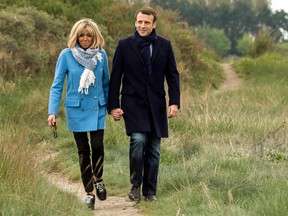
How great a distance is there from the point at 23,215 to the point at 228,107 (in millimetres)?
8689

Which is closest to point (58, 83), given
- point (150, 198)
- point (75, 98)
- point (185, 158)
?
point (75, 98)

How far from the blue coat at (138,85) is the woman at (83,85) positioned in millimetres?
152

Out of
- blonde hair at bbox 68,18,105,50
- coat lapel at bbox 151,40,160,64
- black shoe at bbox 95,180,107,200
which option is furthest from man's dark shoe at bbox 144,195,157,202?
blonde hair at bbox 68,18,105,50

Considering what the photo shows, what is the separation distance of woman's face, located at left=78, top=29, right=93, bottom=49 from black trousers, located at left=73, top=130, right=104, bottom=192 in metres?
0.80

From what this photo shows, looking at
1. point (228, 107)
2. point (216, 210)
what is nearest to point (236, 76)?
point (228, 107)

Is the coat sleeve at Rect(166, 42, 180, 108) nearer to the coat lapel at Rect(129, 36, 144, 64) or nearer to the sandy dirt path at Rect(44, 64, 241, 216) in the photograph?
the coat lapel at Rect(129, 36, 144, 64)

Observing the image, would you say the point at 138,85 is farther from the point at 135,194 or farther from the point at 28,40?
the point at 28,40

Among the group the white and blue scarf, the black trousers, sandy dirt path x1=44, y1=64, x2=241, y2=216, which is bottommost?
sandy dirt path x1=44, y1=64, x2=241, y2=216

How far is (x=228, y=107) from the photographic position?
12867 millimetres

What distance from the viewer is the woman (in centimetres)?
577

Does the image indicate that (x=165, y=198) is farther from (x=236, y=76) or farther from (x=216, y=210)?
(x=236, y=76)

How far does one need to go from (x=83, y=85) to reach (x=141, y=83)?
574mm

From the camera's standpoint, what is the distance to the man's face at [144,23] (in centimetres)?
587

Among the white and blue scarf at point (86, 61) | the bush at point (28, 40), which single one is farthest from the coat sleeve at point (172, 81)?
the bush at point (28, 40)
